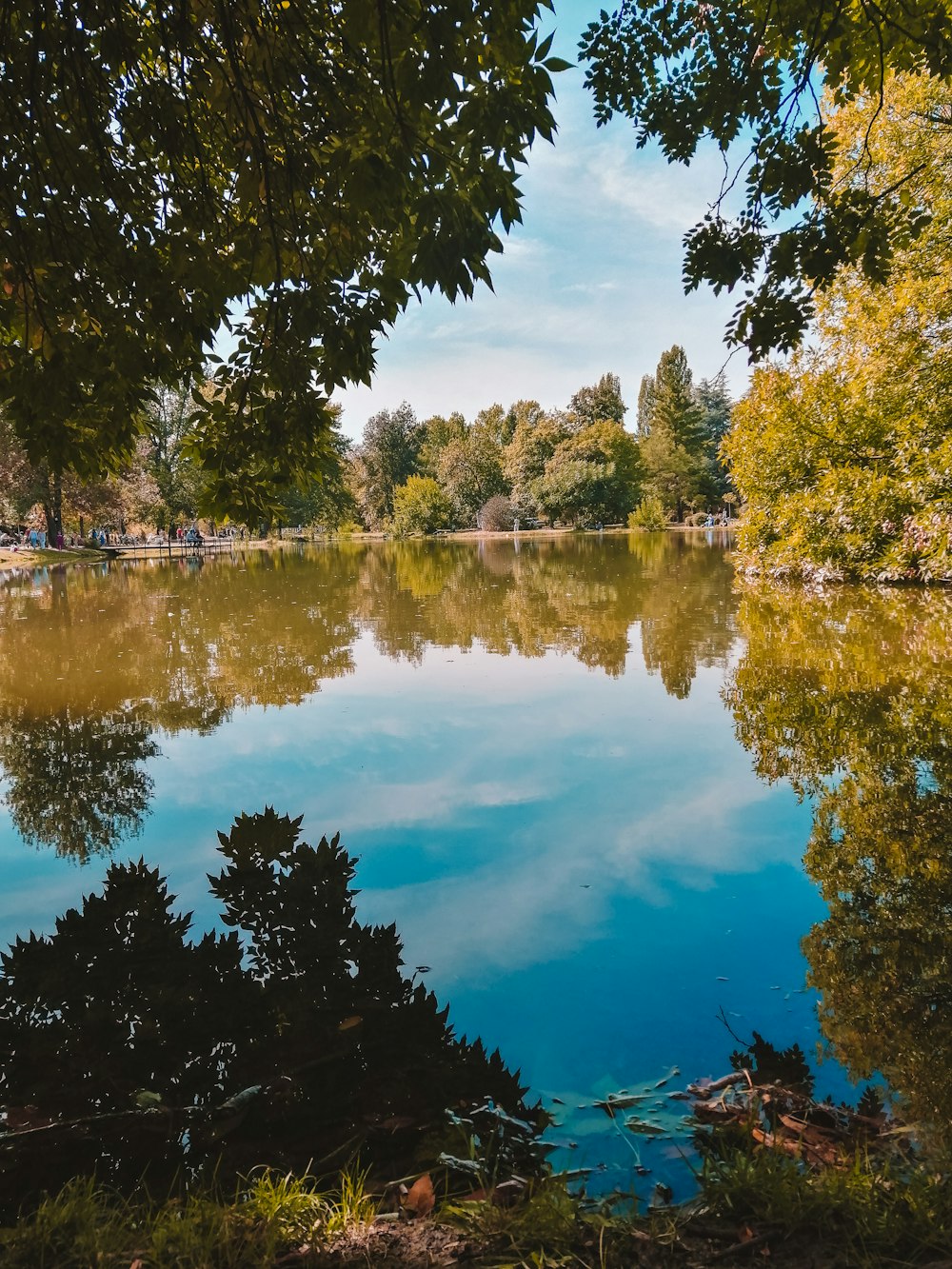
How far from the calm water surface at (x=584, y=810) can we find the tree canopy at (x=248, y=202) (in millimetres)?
2553

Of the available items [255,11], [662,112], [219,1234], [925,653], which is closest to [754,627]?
[925,653]

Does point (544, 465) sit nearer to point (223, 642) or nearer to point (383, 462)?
point (383, 462)

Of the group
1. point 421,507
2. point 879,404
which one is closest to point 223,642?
point 879,404

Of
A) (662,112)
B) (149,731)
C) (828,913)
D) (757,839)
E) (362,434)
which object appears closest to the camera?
(828,913)

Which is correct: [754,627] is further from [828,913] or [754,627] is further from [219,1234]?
[219,1234]

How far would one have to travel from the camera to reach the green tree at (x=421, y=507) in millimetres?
59719

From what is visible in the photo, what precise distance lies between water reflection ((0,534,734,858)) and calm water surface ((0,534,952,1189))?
0.07m

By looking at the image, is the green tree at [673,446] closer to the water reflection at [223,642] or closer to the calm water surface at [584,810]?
the water reflection at [223,642]

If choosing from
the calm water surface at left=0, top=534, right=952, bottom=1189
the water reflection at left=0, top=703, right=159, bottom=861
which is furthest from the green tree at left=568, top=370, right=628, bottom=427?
the water reflection at left=0, top=703, right=159, bottom=861

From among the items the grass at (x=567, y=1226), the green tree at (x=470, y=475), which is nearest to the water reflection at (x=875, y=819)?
the grass at (x=567, y=1226)

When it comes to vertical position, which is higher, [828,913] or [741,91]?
[741,91]

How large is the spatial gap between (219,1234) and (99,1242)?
12.0 inches

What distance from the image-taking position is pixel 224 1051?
2818 mm

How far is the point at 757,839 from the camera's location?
454cm
